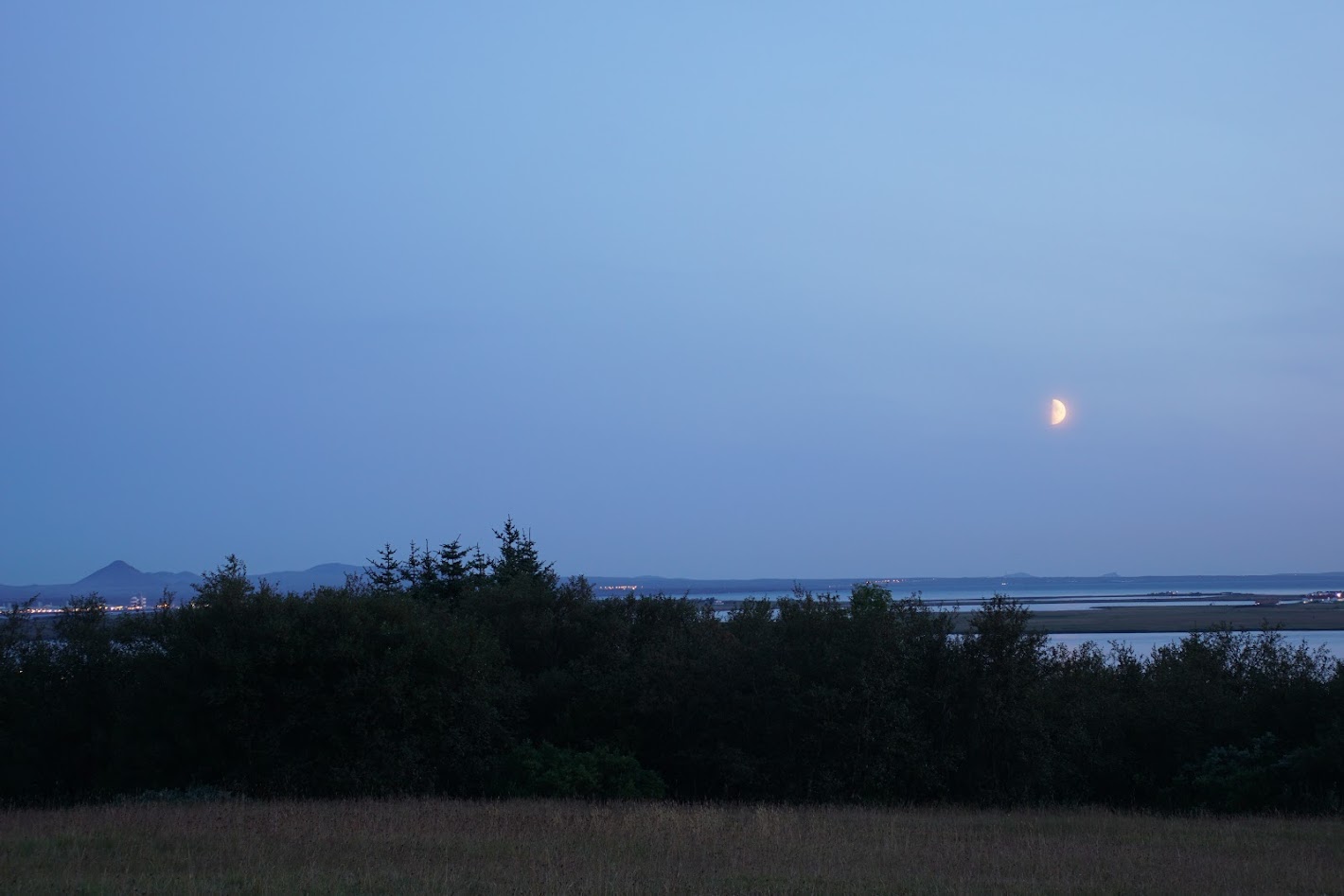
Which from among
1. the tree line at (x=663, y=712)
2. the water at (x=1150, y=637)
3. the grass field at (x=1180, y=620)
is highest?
the tree line at (x=663, y=712)

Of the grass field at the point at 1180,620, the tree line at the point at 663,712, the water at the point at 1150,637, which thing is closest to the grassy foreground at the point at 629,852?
the tree line at the point at 663,712

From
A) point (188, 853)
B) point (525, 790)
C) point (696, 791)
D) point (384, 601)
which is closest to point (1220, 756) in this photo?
point (696, 791)

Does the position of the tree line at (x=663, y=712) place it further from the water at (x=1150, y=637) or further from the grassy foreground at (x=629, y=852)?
the water at (x=1150, y=637)

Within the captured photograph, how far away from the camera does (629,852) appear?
1373 centimetres

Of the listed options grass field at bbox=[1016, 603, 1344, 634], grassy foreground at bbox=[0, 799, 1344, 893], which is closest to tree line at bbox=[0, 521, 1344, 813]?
grassy foreground at bbox=[0, 799, 1344, 893]

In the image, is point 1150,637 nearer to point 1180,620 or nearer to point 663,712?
point 1180,620

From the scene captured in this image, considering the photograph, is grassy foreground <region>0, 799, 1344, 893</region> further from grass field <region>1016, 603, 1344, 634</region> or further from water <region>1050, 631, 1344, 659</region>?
grass field <region>1016, 603, 1344, 634</region>

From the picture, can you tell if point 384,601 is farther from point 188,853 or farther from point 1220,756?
point 1220,756

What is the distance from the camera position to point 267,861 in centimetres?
1241

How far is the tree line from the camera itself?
2341 centimetres

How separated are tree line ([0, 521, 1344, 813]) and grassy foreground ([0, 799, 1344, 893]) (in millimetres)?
4793

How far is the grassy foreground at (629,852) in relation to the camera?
11359 mm

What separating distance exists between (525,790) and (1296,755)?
16454 mm

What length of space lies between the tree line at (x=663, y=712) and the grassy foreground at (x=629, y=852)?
479cm
